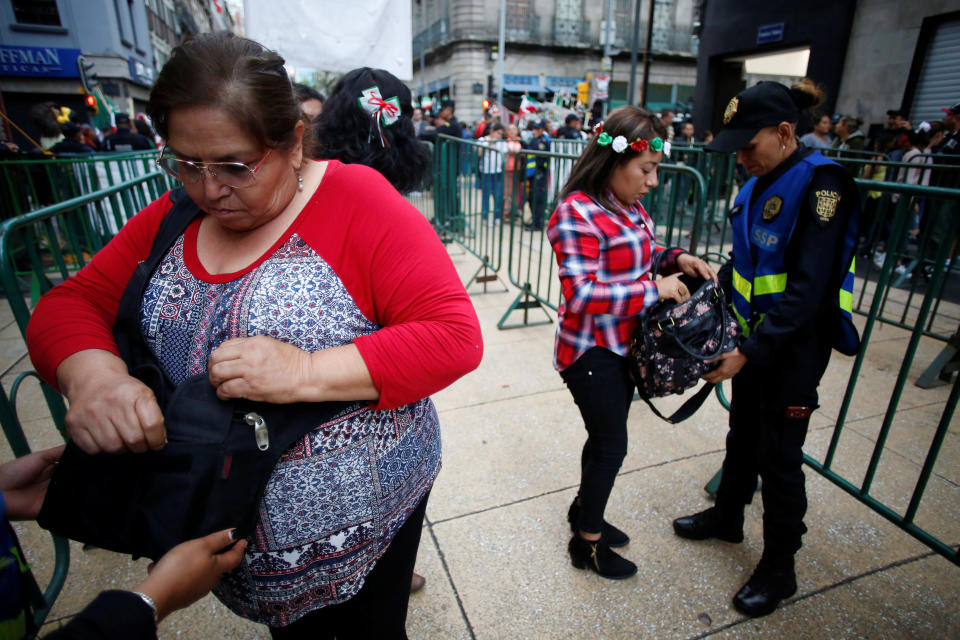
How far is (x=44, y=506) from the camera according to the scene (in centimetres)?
98

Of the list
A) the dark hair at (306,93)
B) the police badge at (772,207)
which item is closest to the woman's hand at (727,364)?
the police badge at (772,207)

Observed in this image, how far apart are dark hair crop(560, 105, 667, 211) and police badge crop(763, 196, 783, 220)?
488 mm

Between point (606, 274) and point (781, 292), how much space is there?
65 centimetres

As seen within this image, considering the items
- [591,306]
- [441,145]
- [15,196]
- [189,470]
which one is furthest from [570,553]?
[15,196]

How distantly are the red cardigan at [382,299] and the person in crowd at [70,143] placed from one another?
356 inches

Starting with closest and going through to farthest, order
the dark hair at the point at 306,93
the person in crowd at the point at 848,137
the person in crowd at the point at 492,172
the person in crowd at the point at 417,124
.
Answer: the person in crowd at the point at 417,124, the dark hair at the point at 306,93, the person in crowd at the point at 492,172, the person in crowd at the point at 848,137

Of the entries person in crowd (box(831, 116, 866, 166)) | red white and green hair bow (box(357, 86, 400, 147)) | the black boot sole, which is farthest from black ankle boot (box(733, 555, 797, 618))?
person in crowd (box(831, 116, 866, 166))

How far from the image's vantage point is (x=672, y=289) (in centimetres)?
200

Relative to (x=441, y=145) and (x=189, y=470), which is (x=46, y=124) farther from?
(x=189, y=470)

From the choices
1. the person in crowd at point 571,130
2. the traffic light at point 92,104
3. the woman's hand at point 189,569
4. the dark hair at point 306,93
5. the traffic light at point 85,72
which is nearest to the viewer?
the woman's hand at point 189,569

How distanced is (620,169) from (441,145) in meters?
5.31

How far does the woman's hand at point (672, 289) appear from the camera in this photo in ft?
6.56

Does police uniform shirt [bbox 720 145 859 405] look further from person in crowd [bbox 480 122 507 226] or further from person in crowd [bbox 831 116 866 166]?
person in crowd [bbox 831 116 866 166]

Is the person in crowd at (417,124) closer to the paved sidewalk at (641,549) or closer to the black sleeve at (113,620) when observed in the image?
the paved sidewalk at (641,549)
